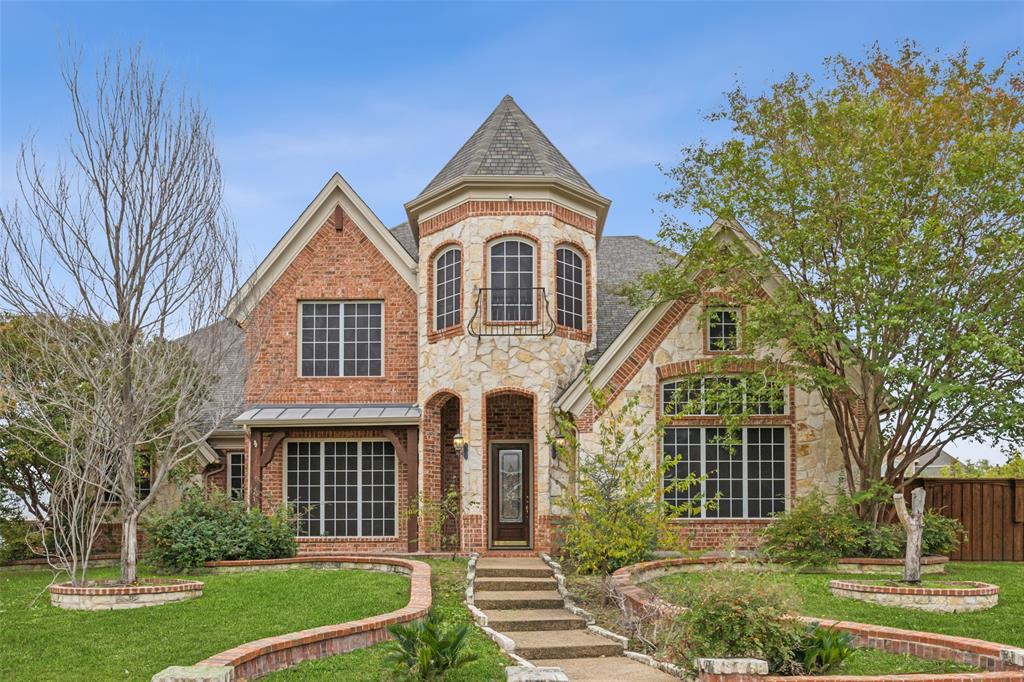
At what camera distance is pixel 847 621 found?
1202cm

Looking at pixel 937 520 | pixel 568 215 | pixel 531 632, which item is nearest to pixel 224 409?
pixel 531 632

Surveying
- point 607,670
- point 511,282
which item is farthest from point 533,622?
point 511,282

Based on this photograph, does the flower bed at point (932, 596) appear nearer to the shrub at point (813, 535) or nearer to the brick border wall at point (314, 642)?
the shrub at point (813, 535)

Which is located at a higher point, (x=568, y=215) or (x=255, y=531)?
(x=568, y=215)

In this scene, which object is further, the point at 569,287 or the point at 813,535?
the point at 569,287

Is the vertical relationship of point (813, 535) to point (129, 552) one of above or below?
below

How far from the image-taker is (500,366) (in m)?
19.3

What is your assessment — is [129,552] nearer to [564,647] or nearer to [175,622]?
[175,622]

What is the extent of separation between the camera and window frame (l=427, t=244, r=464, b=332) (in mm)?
19828

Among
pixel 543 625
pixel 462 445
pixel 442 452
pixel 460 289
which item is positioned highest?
pixel 460 289

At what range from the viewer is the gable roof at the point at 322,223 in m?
21.8

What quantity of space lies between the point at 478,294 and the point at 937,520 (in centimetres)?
905

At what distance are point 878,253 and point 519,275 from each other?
6515mm

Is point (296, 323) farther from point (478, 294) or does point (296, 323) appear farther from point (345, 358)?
point (478, 294)
